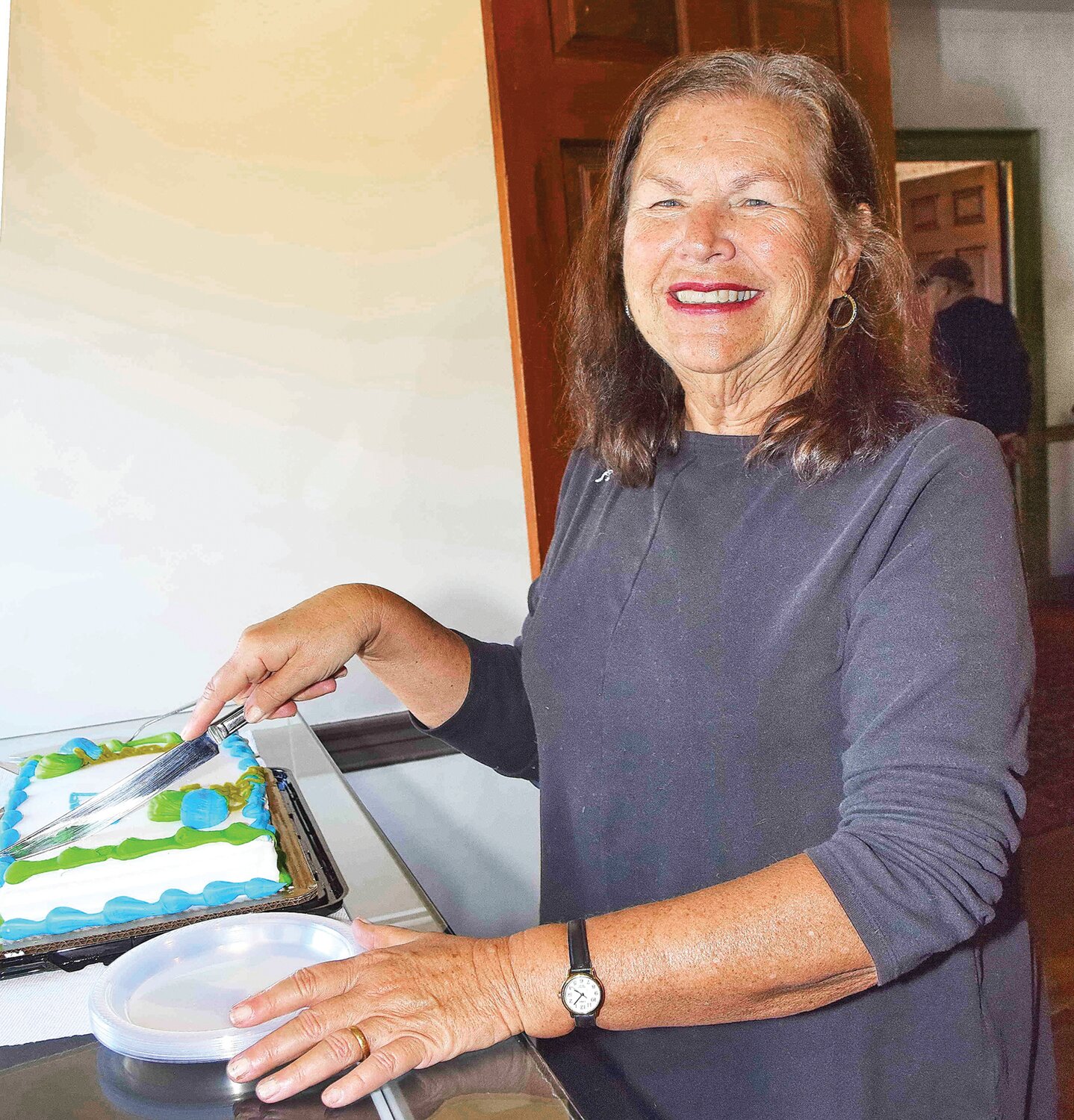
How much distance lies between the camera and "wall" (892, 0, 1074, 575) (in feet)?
13.2

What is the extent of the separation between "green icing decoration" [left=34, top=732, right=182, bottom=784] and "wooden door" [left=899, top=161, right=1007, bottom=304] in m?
3.81

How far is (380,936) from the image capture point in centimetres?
82


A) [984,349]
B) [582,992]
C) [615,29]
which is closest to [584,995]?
[582,992]

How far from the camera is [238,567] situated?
2115 mm

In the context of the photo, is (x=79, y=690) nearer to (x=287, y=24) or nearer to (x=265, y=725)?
(x=265, y=725)

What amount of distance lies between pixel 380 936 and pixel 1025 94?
14.7 feet

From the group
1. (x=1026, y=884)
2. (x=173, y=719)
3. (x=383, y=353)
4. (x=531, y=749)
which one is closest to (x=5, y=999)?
(x=531, y=749)

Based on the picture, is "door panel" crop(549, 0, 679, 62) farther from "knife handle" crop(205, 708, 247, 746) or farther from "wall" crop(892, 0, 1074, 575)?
"wall" crop(892, 0, 1074, 575)

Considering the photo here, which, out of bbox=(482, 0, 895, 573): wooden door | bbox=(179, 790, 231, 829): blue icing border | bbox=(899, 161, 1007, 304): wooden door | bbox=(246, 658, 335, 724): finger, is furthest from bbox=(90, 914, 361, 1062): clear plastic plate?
bbox=(899, 161, 1007, 304): wooden door

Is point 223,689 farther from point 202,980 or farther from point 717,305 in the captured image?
point 717,305

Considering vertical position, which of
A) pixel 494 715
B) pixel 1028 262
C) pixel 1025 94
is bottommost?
pixel 494 715

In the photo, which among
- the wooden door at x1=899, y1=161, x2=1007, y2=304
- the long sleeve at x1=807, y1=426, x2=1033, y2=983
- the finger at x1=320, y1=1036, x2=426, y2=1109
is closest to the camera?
the finger at x1=320, y1=1036, x2=426, y2=1109

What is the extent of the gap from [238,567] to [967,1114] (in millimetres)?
1547

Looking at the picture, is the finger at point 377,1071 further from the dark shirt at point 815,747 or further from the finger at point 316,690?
the finger at point 316,690
